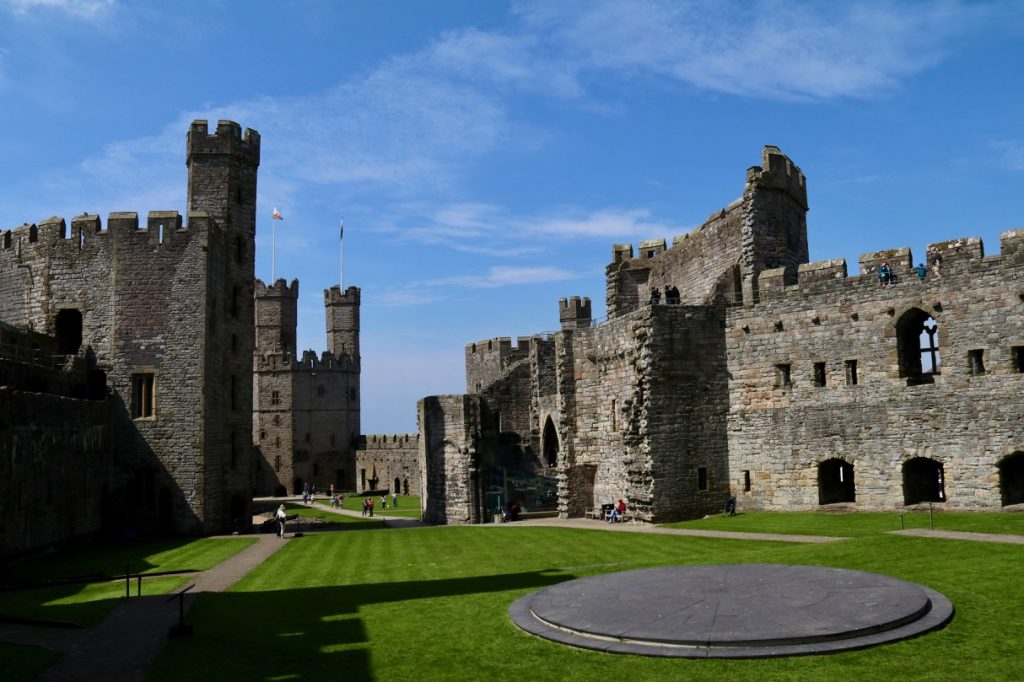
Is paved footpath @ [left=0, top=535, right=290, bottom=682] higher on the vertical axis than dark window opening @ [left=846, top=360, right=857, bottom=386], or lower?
lower

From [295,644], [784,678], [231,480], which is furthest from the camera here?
[231,480]

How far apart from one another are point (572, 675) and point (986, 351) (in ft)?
62.5

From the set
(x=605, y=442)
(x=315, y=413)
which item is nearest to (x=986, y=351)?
(x=605, y=442)

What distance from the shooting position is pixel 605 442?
3312cm

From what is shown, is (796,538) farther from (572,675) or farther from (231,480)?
(231,480)

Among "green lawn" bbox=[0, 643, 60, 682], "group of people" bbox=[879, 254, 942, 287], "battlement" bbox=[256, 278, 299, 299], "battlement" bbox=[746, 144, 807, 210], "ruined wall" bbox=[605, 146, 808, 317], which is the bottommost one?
"green lawn" bbox=[0, 643, 60, 682]

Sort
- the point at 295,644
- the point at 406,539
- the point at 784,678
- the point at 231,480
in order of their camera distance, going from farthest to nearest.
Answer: the point at 231,480 → the point at 406,539 → the point at 295,644 → the point at 784,678

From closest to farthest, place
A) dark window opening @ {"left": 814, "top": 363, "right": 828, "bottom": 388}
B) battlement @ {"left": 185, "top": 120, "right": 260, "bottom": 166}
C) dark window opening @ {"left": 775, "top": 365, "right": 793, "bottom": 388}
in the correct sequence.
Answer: dark window opening @ {"left": 814, "top": 363, "right": 828, "bottom": 388}
dark window opening @ {"left": 775, "top": 365, "right": 793, "bottom": 388}
battlement @ {"left": 185, "top": 120, "right": 260, "bottom": 166}

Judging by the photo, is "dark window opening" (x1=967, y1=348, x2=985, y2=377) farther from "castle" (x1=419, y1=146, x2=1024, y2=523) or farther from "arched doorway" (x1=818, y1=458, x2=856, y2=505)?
"arched doorway" (x1=818, y1=458, x2=856, y2=505)

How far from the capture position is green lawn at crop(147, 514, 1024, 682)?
986 centimetres

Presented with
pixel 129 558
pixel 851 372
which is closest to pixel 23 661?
pixel 129 558

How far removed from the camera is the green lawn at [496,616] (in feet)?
32.3

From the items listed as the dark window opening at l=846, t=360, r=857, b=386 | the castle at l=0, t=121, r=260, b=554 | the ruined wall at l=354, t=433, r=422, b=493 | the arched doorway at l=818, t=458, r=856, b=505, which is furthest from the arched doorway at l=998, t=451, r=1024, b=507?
the ruined wall at l=354, t=433, r=422, b=493

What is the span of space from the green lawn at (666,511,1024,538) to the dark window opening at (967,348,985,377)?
407 cm
